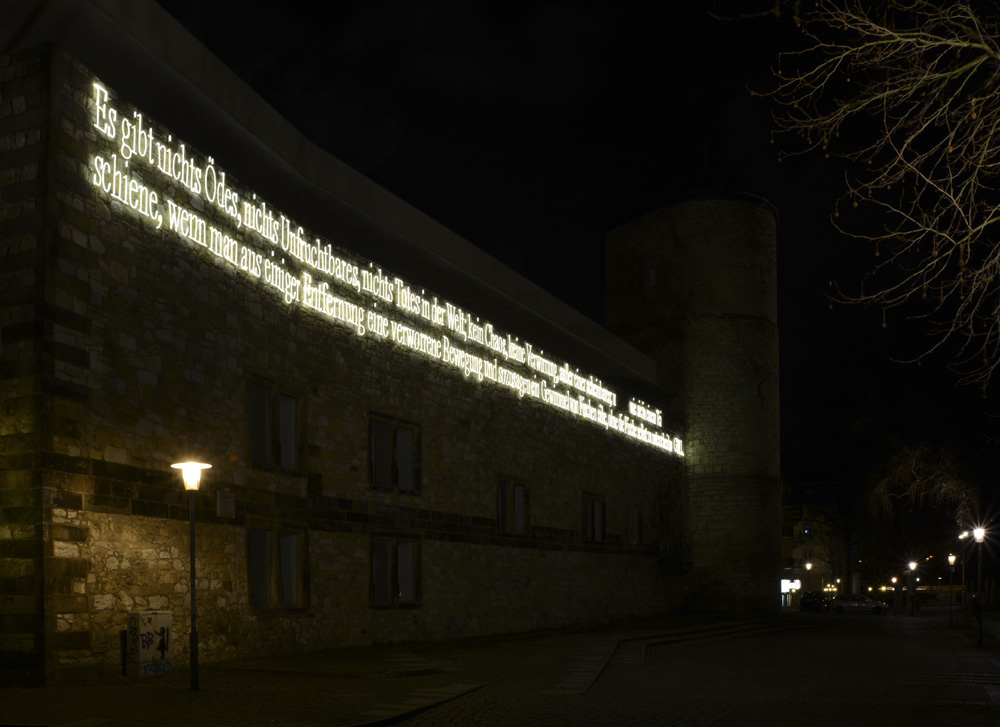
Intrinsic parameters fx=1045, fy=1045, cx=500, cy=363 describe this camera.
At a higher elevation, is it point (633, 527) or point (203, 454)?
point (203, 454)

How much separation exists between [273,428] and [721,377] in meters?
24.4

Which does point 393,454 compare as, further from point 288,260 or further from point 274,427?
point 288,260

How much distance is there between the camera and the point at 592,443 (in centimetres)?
3077

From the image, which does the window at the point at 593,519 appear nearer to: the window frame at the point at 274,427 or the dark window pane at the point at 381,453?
the dark window pane at the point at 381,453

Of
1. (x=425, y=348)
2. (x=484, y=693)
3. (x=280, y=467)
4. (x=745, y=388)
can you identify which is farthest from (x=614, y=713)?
(x=745, y=388)

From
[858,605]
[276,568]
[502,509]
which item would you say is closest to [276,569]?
[276,568]

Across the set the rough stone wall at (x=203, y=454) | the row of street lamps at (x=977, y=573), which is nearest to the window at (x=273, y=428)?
the rough stone wall at (x=203, y=454)

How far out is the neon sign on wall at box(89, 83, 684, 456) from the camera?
14.4m

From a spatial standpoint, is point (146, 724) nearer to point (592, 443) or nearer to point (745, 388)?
point (592, 443)

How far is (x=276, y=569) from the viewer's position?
56.0 ft

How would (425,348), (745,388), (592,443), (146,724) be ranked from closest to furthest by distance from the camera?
(146,724)
(425,348)
(592,443)
(745,388)

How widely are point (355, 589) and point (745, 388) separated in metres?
23.2

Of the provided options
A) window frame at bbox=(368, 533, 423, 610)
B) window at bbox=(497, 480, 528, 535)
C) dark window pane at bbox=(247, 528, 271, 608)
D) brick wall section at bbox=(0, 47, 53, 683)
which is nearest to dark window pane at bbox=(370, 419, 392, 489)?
window frame at bbox=(368, 533, 423, 610)

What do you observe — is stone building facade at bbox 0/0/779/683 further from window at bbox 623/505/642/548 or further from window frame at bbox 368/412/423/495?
window at bbox 623/505/642/548
